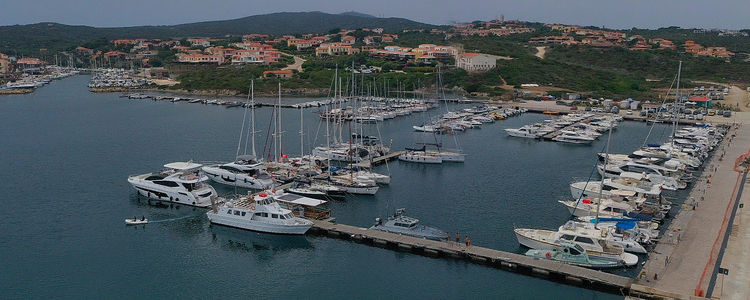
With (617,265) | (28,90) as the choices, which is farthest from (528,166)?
(28,90)

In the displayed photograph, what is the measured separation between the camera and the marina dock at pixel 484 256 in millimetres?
23609

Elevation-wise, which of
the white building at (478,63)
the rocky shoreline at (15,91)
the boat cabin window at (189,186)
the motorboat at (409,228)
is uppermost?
the white building at (478,63)

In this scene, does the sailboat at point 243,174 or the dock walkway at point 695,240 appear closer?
the dock walkway at point 695,240

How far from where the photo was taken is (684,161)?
4269 centimetres

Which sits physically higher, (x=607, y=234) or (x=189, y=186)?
(x=189, y=186)

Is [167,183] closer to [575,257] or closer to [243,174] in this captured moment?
[243,174]

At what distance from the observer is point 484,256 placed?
85.3 feet

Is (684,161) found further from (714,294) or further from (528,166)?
(714,294)

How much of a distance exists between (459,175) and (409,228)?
14.9m

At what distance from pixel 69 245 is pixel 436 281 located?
57.7ft

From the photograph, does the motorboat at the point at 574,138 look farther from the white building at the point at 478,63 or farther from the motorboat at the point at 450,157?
the white building at the point at 478,63

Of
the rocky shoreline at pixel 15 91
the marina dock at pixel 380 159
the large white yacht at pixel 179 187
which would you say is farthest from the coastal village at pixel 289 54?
the large white yacht at pixel 179 187

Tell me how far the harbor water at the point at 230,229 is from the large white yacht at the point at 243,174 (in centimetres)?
124

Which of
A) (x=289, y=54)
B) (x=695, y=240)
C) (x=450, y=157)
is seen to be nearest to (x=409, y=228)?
(x=695, y=240)
